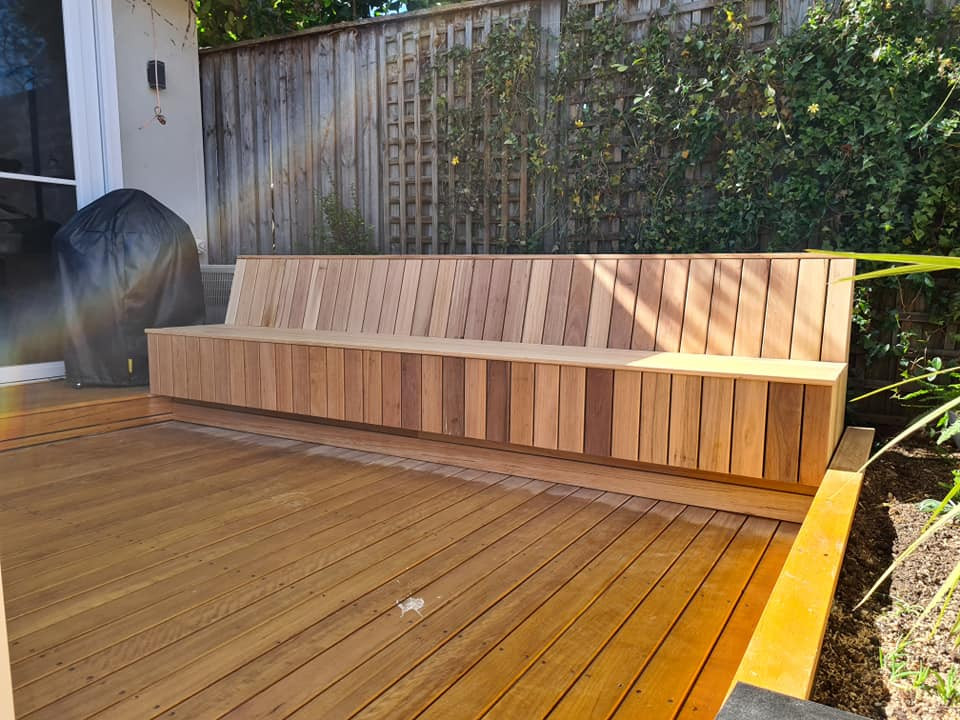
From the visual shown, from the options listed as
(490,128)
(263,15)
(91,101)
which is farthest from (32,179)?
(263,15)

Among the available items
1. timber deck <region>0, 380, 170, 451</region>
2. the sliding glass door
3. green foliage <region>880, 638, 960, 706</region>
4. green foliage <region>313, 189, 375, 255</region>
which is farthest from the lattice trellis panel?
green foliage <region>880, 638, 960, 706</region>

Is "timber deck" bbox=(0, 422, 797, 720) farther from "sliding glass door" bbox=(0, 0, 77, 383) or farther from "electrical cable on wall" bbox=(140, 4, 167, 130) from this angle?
"electrical cable on wall" bbox=(140, 4, 167, 130)

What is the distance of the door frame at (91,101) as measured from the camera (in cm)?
420

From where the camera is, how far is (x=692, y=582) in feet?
5.98

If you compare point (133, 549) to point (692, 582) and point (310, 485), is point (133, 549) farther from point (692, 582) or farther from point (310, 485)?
point (692, 582)

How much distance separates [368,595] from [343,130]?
373 cm

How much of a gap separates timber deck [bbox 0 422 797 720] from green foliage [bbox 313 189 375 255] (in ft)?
7.18

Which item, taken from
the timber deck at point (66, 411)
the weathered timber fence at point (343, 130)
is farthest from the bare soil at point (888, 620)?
the timber deck at point (66, 411)

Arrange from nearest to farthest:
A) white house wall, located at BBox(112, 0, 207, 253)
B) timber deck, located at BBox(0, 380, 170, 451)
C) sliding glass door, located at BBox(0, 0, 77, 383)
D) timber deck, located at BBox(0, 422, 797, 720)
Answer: timber deck, located at BBox(0, 422, 797, 720) < timber deck, located at BBox(0, 380, 170, 451) < sliding glass door, located at BBox(0, 0, 77, 383) < white house wall, located at BBox(112, 0, 207, 253)

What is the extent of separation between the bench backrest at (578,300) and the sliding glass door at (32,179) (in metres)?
1.11

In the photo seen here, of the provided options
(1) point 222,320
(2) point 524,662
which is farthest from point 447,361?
(1) point 222,320

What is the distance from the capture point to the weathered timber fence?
421 cm

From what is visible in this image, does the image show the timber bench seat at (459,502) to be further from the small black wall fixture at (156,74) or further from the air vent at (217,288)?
the small black wall fixture at (156,74)

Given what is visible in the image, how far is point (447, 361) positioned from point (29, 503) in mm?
1530
